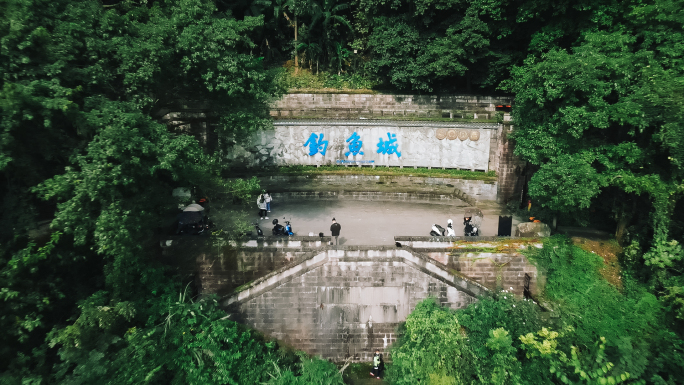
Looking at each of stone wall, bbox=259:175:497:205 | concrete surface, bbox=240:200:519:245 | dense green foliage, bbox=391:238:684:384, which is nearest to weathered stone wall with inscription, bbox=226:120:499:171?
stone wall, bbox=259:175:497:205

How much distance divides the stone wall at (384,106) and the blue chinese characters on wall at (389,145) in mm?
1283

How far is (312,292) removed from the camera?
15.0 m

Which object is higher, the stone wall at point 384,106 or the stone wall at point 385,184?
the stone wall at point 384,106

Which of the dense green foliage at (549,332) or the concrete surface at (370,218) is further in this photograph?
the concrete surface at (370,218)

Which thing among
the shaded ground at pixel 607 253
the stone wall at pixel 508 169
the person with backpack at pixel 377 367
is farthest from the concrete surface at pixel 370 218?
the person with backpack at pixel 377 367

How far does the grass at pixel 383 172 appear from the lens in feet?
71.3

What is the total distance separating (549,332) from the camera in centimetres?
1133

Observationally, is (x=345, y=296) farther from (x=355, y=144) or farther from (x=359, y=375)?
(x=355, y=144)

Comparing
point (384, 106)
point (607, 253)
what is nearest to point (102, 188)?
point (384, 106)

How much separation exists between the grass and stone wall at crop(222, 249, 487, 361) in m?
8.30

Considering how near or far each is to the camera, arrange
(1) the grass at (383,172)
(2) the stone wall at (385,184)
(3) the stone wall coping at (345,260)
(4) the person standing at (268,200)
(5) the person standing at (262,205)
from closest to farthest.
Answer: (3) the stone wall coping at (345,260), (5) the person standing at (262,205), (4) the person standing at (268,200), (2) the stone wall at (385,184), (1) the grass at (383,172)

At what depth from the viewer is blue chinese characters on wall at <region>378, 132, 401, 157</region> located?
2248 cm

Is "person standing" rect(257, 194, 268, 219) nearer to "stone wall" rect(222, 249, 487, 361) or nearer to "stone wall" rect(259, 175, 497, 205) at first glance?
"stone wall" rect(259, 175, 497, 205)

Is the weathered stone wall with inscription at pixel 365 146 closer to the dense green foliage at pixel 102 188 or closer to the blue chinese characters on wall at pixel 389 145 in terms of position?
the blue chinese characters on wall at pixel 389 145
